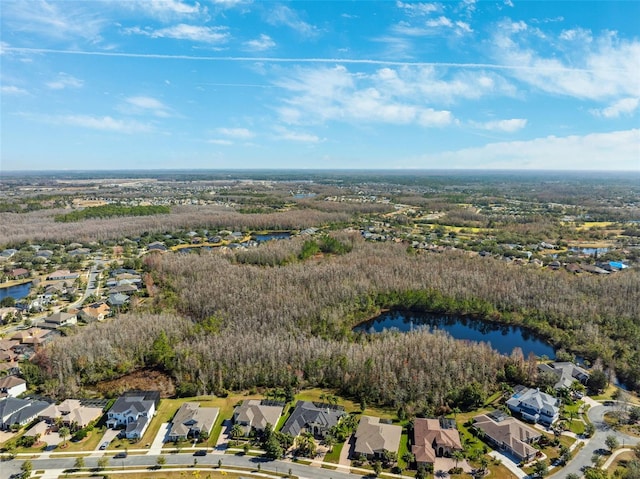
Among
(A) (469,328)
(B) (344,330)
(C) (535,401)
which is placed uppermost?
(C) (535,401)

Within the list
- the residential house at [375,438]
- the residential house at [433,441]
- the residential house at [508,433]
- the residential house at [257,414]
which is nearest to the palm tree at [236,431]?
the residential house at [257,414]

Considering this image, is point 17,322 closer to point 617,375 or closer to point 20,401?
point 20,401

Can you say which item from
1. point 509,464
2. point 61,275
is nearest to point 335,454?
point 509,464

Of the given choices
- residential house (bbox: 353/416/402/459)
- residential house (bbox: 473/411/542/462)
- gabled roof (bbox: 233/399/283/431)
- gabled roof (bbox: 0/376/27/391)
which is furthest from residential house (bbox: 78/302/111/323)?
residential house (bbox: 473/411/542/462)

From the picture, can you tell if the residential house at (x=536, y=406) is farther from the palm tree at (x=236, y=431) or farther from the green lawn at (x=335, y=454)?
the palm tree at (x=236, y=431)

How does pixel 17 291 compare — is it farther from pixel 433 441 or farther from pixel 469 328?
pixel 469 328
